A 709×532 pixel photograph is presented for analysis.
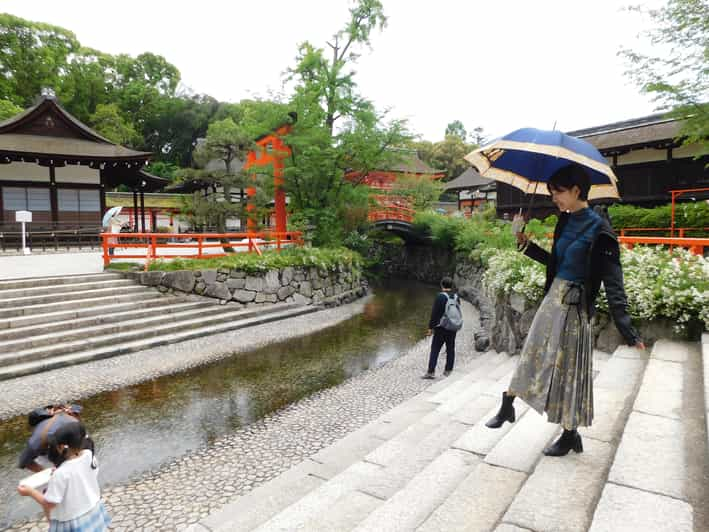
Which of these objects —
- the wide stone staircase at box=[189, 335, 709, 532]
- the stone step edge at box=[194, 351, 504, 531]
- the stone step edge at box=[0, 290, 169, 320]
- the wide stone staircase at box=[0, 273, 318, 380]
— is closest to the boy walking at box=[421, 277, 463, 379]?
the stone step edge at box=[194, 351, 504, 531]

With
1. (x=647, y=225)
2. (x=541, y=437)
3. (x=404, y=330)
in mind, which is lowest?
(x=404, y=330)

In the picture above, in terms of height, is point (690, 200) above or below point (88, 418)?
above

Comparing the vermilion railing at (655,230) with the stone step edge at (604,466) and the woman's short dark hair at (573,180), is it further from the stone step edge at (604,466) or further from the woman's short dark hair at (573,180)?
the woman's short dark hair at (573,180)

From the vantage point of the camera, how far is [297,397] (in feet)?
22.4

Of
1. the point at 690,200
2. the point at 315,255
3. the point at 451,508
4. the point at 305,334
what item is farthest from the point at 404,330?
the point at 690,200

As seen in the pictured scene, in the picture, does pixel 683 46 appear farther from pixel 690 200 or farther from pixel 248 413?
pixel 248 413

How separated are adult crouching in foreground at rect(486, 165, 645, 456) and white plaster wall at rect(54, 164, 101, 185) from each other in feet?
79.6

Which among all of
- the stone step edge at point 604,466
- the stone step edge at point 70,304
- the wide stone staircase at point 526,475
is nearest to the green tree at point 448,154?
the stone step edge at point 70,304

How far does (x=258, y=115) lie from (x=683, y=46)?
43.8 feet

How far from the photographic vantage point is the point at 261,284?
44.9 feet

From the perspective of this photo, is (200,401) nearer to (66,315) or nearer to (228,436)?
(228,436)

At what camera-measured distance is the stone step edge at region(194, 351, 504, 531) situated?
11.6 ft

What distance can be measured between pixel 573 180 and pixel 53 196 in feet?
79.3

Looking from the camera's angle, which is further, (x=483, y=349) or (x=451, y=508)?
(x=483, y=349)
